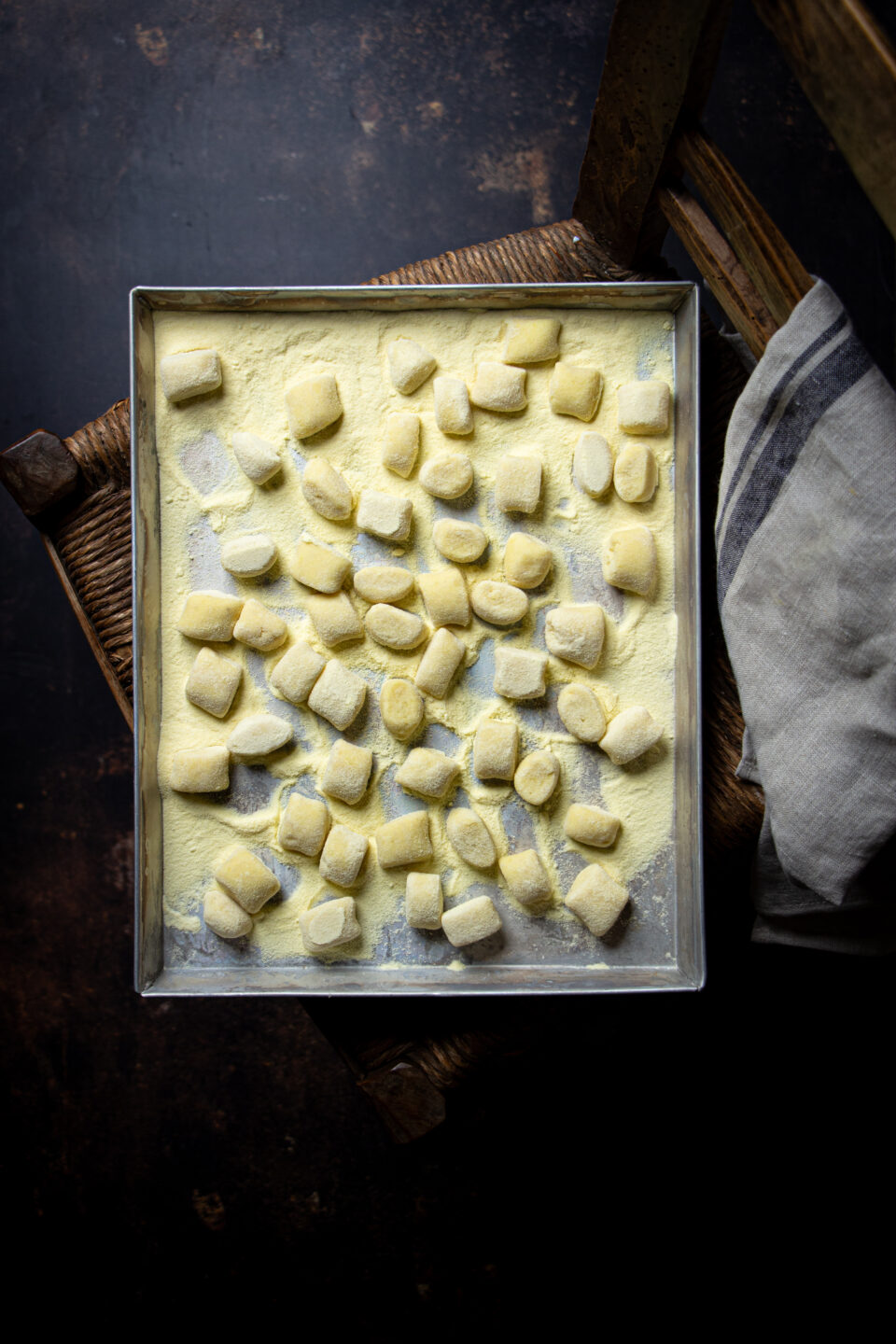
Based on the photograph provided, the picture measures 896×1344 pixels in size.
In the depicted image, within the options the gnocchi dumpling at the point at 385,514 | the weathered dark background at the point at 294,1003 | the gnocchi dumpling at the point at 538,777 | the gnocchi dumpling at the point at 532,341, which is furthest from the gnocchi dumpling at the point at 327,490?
the weathered dark background at the point at 294,1003

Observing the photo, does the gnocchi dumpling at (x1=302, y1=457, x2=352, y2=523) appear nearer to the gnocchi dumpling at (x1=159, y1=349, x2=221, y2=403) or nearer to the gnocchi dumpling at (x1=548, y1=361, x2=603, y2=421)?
the gnocchi dumpling at (x1=159, y1=349, x2=221, y2=403)

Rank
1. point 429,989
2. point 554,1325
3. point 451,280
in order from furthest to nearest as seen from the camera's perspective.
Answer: point 554,1325 < point 451,280 < point 429,989

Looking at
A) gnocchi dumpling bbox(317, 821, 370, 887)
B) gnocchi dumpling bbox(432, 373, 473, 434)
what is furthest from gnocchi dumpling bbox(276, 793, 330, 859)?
gnocchi dumpling bbox(432, 373, 473, 434)

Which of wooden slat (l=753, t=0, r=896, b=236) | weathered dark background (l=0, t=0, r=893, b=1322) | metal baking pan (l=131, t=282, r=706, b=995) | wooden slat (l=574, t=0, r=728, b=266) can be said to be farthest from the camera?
weathered dark background (l=0, t=0, r=893, b=1322)

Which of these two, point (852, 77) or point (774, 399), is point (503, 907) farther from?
point (852, 77)

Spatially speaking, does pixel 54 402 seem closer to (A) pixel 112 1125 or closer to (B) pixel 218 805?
(B) pixel 218 805

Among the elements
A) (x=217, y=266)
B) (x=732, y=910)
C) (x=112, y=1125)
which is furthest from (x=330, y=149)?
(x=112, y=1125)
